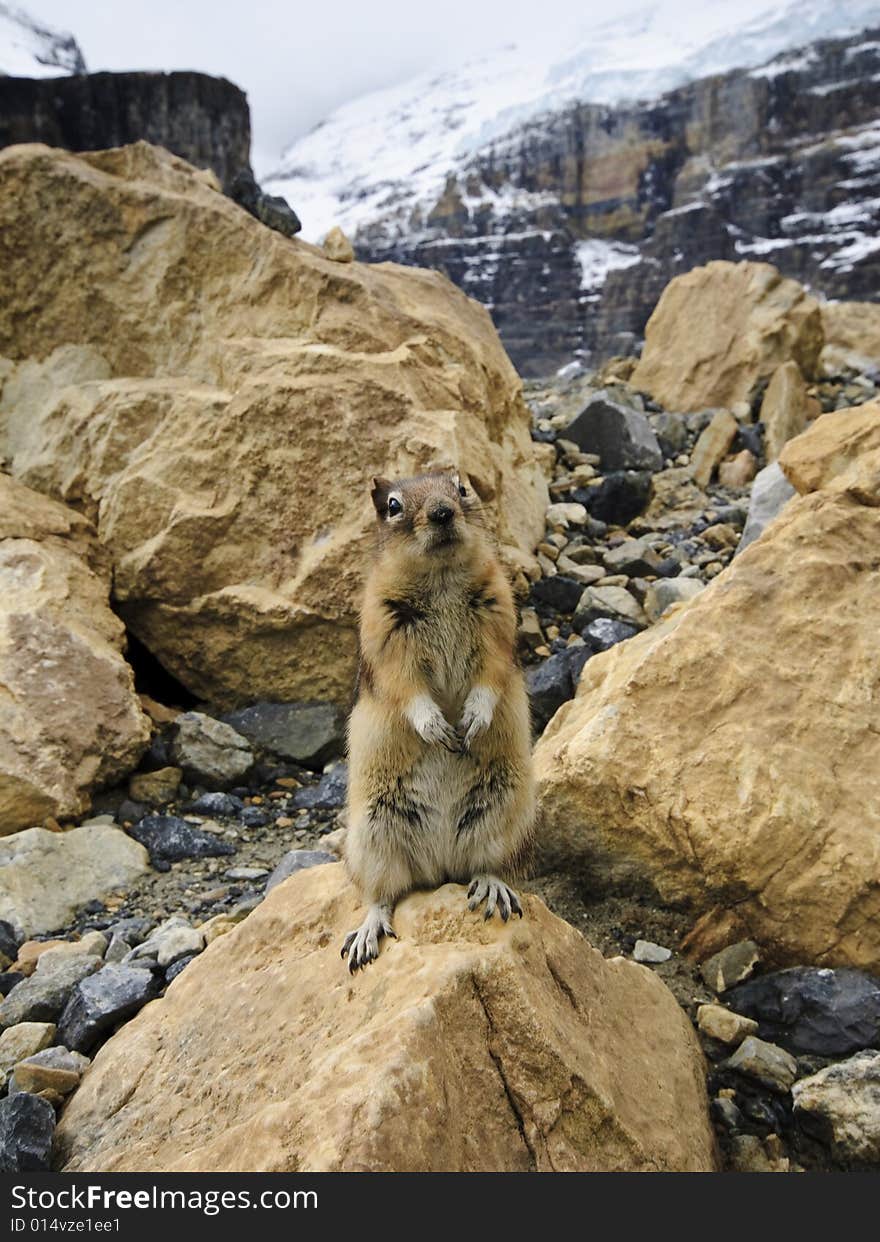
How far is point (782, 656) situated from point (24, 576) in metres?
5.10

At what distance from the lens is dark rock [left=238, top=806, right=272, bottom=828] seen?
19.2 ft

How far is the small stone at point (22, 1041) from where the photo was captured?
3.61 m

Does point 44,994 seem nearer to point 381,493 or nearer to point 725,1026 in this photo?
point 381,493

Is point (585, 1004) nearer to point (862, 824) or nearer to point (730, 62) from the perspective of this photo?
point (862, 824)

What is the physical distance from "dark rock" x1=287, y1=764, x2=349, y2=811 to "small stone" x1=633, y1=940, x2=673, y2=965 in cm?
248

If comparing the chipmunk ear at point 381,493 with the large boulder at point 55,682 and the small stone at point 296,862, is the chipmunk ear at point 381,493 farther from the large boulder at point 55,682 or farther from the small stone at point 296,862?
the large boulder at point 55,682

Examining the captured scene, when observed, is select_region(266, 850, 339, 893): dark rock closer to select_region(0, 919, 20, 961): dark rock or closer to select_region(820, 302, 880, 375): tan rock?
select_region(0, 919, 20, 961): dark rock

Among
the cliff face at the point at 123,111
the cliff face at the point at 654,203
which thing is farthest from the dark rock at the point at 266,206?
the cliff face at the point at 654,203

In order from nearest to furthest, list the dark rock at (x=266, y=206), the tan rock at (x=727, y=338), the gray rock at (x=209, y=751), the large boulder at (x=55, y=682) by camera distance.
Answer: the large boulder at (x=55, y=682) < the gray rock at (x=209, y=751) < the dark rock at (x=266, y=206) < the tan rock at (x=727, y=338)

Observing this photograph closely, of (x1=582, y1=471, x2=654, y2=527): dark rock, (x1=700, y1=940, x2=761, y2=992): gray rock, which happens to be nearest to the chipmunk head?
(x1=700, y1=940, x2=761, y2=992): gray rock

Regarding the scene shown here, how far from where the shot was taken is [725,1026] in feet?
11.6

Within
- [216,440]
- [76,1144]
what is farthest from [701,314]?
[76,1144]

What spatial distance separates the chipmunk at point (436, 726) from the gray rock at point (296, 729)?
2.75 metres

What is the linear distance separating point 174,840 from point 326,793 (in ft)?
3.61
